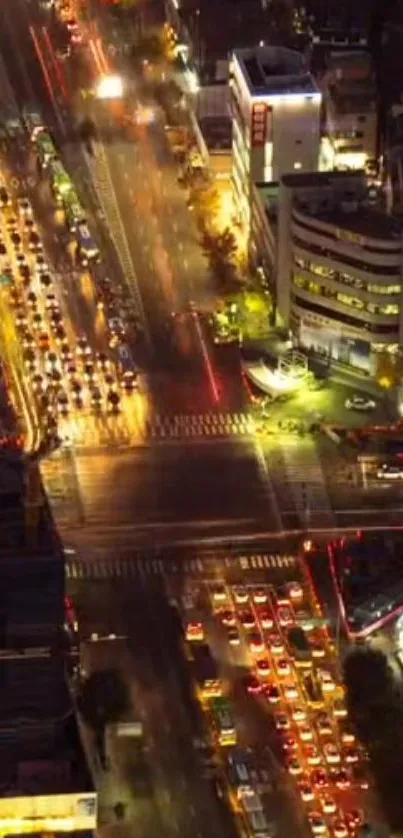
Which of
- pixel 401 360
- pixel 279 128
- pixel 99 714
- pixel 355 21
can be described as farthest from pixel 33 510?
pixel 355 21

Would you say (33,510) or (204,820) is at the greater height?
(33,510)

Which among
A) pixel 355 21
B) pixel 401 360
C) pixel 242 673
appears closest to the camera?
pixel 242 673

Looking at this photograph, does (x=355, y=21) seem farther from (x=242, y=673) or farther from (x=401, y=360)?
(x=242, y=673)

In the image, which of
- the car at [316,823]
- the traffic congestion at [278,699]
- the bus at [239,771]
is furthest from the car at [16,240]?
the car at [316,823]

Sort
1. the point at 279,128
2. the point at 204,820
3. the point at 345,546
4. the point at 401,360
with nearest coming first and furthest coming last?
the point at 204,820 < the point at 345,546 < the point at 401,360 < the point at 279,128

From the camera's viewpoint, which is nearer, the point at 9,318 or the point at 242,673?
the point at 242,673

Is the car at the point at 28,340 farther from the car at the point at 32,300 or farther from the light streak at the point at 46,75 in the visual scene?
the light streak at the point at 46,75
